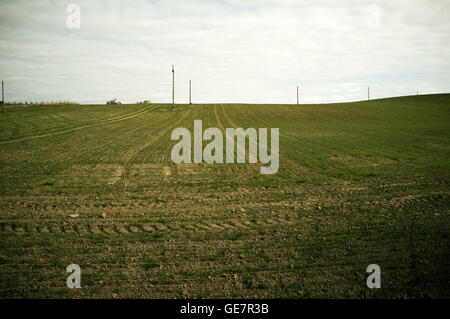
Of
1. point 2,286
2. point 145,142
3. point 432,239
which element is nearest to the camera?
point 2,286

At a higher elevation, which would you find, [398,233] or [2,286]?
[398,233]

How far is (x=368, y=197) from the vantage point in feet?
30.7

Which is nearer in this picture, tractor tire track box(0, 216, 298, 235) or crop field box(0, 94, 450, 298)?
crop field box(0, 94, 450, 298)

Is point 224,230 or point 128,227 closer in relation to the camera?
point 224,230

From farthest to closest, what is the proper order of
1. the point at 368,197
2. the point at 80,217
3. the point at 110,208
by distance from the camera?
1. the point at 368,197
2. the point at 110,208
3. the point at 80,217

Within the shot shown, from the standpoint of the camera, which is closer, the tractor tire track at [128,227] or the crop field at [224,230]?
the crop field at [224,230]

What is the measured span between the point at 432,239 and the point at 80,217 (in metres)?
8.82

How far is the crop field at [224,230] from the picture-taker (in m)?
4.79

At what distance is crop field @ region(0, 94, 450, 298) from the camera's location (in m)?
4.79

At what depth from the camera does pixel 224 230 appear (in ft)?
22.6
